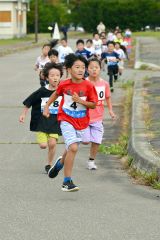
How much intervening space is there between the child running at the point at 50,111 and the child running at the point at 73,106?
1.16 metres

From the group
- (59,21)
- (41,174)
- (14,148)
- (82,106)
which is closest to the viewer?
(82,106)

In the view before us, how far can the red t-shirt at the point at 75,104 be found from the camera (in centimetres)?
841

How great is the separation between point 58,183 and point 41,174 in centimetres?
72

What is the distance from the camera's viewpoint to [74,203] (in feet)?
25.3

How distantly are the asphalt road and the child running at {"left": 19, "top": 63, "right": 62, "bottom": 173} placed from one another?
0.40m

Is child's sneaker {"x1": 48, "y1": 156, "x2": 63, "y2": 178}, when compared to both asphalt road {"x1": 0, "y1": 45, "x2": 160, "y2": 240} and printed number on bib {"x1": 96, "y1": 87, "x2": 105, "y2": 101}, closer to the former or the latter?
asphalt road {"x1": 0, "y1": 45, "x2": 160, "y2": 240}

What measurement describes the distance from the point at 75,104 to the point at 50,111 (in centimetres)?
138

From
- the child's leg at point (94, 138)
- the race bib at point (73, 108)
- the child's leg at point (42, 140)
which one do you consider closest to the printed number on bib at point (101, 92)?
the child's leg at point (94, 138)

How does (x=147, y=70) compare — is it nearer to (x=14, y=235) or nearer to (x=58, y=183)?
(x=58, y=183)

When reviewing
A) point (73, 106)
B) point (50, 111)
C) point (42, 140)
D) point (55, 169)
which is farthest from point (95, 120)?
point (73, 106)

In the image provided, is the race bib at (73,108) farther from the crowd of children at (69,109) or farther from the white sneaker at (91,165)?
the white sneaker at (91,165)

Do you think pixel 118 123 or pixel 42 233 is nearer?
pixel 42 233

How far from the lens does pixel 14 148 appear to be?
11.8 meters

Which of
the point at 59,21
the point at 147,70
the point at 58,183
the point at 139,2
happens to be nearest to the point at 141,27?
the point at 139,2
